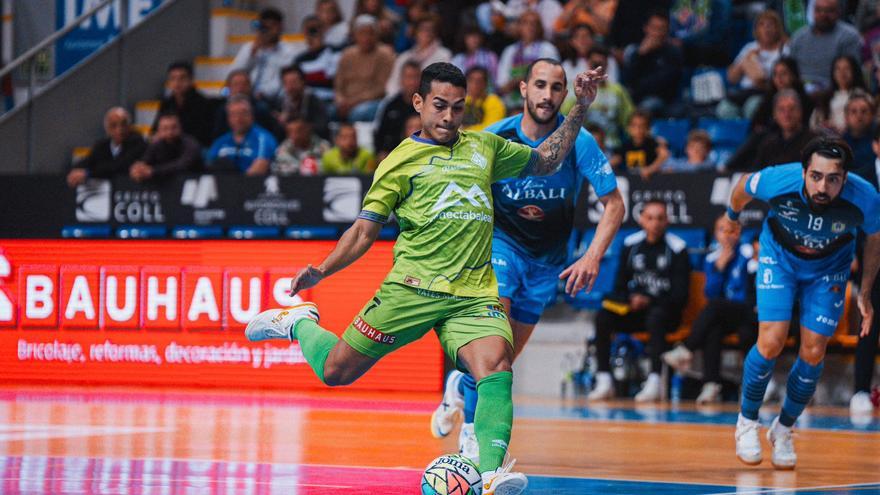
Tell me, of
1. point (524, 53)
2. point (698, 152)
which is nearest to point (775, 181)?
point (698, 152)

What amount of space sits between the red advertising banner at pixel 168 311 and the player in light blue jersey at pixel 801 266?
5985 millimetres

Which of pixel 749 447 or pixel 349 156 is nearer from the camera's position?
pixel 749 447

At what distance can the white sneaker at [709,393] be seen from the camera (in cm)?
1455

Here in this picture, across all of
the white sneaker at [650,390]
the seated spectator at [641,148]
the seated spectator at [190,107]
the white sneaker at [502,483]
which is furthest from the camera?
the seated spectator at [190,107]

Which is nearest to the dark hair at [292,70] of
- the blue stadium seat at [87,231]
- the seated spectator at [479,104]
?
the seated spectator at [479,104]

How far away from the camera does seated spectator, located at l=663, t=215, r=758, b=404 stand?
1462 centimetres

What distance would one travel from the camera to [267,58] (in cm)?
2019

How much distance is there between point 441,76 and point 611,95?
10332 millimetres

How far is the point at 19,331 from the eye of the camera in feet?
53.1

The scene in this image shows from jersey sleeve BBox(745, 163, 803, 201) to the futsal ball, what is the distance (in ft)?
12.1

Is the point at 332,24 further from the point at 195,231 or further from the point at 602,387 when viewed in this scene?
the point at 602,387

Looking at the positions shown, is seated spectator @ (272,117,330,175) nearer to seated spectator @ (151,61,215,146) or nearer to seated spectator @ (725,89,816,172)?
seated spectator @ (151,61,215,146)

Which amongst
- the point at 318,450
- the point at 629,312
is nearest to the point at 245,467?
the point at 318,450

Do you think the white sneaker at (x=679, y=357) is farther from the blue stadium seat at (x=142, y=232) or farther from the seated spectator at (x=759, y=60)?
the blue stadium seat at (x=142, y=232)
